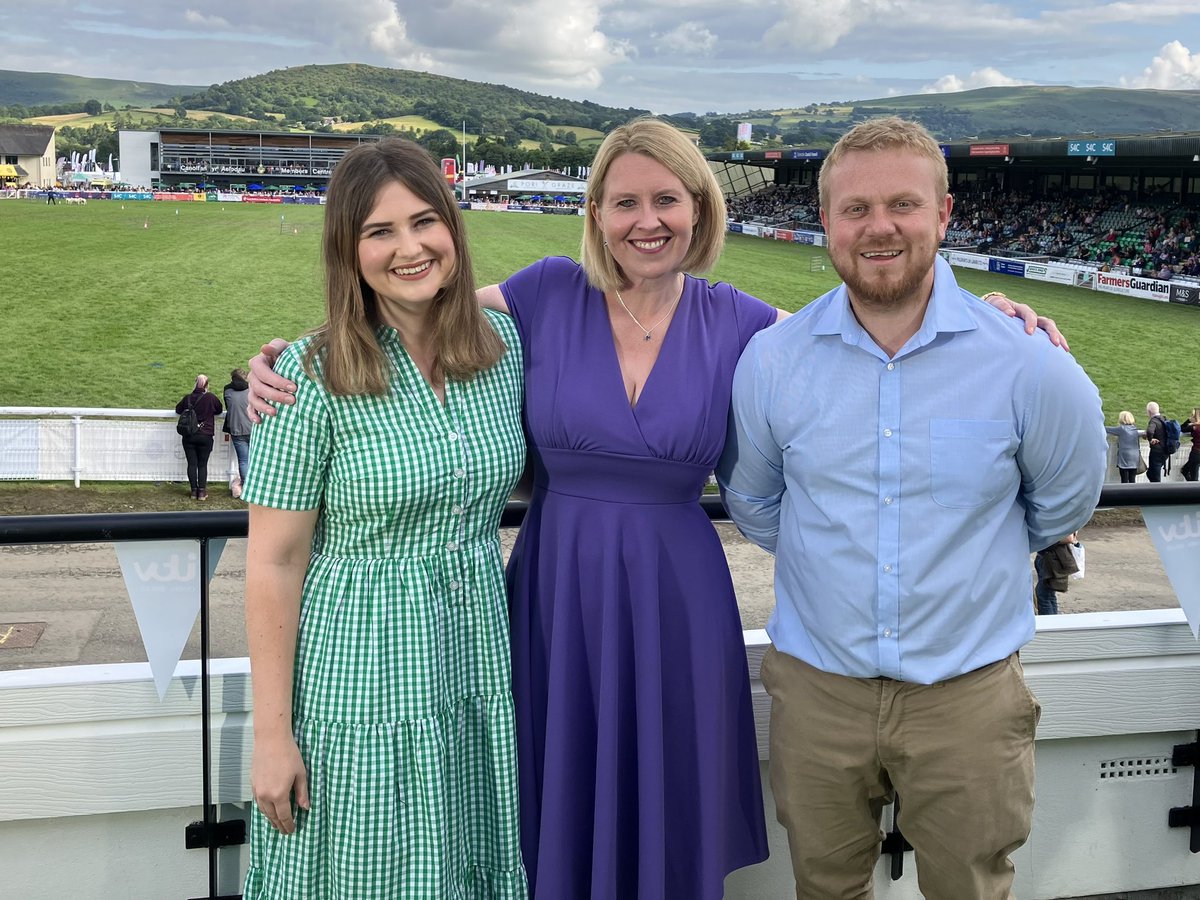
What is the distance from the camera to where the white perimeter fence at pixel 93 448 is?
13.2 metres

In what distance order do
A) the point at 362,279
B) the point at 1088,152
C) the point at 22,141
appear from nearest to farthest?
the point at 362,279 < the point at 1088,152 < the point at 22,141

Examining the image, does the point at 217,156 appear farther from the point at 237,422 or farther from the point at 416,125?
the point at 237,422

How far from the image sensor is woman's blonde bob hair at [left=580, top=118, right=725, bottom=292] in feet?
7.91

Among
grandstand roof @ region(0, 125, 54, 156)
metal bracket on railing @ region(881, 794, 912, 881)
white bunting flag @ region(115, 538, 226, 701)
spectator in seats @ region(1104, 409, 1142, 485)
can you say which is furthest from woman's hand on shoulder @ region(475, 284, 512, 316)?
Result: grandstand roof @ region(0, 125, 54, 156)

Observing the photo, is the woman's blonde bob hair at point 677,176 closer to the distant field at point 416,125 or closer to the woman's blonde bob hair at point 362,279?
the woman's blonde bob hair at point 362,279

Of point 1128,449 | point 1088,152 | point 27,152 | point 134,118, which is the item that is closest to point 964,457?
point 1128,449

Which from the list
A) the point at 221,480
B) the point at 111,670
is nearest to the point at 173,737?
the point at 111,670

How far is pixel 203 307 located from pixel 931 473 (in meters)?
27.1

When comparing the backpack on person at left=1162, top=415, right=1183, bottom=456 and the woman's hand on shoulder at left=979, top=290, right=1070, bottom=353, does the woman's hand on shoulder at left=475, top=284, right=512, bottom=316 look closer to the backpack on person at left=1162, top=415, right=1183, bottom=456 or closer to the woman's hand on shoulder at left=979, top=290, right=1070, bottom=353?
the woman's hand on shoulder at left=979, top=290, right=1070, bottom=353

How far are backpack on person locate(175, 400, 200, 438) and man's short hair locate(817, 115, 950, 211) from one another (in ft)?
38.7

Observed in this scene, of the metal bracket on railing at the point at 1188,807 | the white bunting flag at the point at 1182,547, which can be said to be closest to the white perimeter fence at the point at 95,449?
the metal bracket on railing at the point at 1188,807

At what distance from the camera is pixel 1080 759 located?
2869 millimetres

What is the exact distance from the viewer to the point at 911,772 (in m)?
2.07

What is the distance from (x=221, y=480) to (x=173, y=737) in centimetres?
1170
